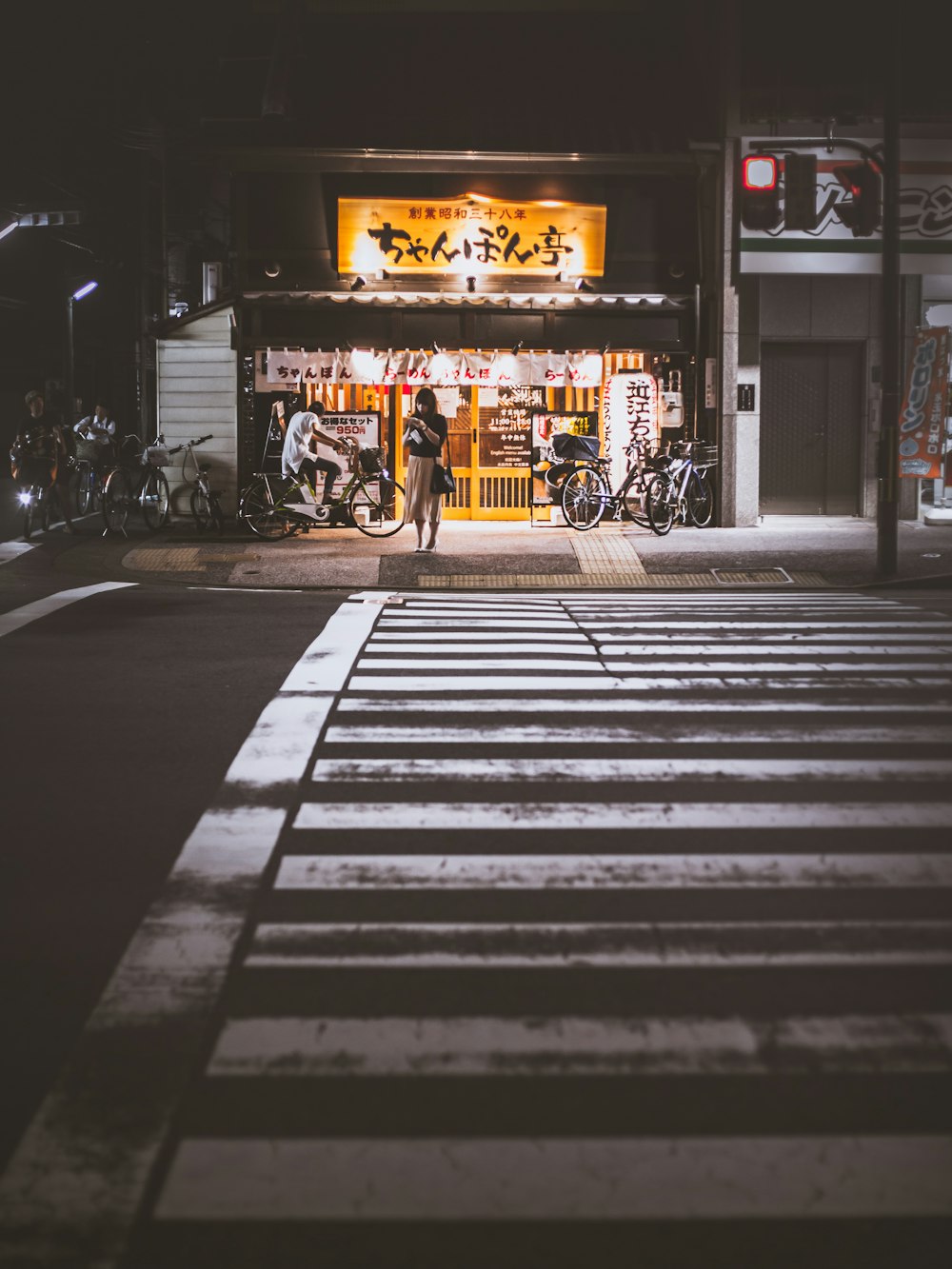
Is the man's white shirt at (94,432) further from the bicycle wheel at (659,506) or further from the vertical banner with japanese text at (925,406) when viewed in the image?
the vertical banner with japanese text at (925,406)

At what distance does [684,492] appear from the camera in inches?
824

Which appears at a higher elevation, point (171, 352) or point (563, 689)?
point (171, 352)

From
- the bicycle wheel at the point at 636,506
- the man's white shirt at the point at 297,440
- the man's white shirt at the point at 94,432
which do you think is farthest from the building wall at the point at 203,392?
the bicycle wheel at the point at 636,506

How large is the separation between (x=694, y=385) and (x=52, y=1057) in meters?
19.5

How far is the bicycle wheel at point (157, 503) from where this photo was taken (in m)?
22.4

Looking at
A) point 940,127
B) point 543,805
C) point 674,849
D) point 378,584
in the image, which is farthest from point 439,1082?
point 940,127

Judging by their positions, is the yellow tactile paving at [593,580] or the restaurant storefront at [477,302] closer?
the yellow tactile paving at [593,580]

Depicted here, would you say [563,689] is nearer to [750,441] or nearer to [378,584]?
[378,584]

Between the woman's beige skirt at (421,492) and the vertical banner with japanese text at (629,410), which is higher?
the vertical banner with japanese text at (629,410)

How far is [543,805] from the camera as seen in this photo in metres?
6.93

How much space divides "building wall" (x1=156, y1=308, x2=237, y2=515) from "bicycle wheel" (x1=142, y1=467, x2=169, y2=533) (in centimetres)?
26

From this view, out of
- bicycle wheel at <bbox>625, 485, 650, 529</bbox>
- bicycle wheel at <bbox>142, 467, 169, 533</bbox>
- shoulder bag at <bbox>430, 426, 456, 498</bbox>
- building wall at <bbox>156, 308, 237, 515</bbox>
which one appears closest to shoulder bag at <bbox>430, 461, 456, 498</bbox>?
shoulder bag at <bbox>430, 426, 456, 498</bbox>

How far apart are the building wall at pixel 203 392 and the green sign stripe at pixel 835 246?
8.47 metres

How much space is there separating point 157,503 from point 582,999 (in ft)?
64.9
